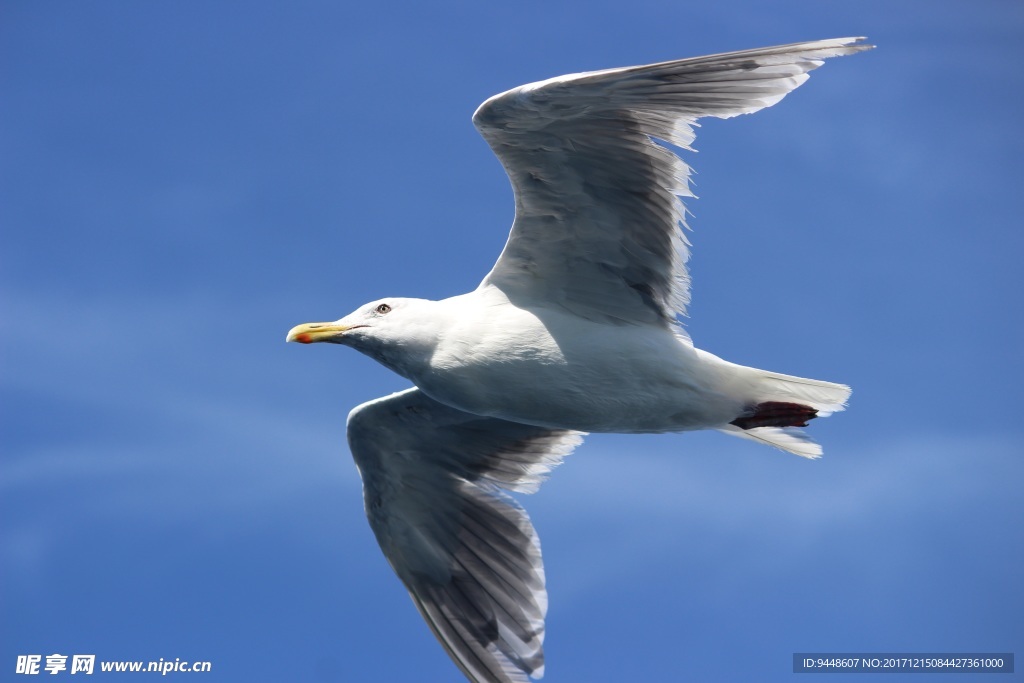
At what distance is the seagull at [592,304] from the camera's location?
8.20m

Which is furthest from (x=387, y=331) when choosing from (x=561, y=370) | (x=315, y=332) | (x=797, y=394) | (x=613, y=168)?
(x=797, y=394)

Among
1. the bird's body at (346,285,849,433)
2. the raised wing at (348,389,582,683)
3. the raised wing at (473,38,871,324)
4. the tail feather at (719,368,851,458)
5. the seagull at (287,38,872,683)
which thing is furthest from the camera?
the raised wing at (348,389,582,683)

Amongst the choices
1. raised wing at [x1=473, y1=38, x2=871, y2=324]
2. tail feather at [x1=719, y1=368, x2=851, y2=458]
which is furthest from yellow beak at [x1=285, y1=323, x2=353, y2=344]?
tail feather at [x1=719, y1=368, x2=851, y2=458]

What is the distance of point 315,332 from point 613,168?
2.59 metres

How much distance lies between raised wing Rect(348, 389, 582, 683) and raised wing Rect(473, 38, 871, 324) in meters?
1.97

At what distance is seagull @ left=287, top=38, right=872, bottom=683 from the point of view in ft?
26.9

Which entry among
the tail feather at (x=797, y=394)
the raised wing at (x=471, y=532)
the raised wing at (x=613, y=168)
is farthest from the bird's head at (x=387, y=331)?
the tail feather at (x=797, y=394)

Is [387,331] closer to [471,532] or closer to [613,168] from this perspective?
[613,168]

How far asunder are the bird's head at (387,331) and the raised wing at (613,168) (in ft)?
2.07

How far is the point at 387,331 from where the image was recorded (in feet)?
30.5

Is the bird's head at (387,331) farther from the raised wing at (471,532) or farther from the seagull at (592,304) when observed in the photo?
the raised wing at (471,532)

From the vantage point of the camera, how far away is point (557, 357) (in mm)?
9242

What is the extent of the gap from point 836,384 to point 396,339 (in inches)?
132

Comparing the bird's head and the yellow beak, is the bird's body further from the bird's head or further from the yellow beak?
the yellow beak
